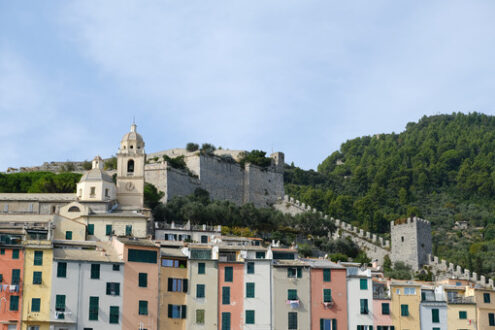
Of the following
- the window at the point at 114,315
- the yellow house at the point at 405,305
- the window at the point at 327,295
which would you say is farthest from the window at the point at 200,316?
the yellow house at the point at 405,305

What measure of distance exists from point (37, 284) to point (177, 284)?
26.6 feet

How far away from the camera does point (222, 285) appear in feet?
171

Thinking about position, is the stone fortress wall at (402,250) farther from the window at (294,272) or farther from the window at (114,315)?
the window at (114,315)

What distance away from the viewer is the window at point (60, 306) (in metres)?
48.3

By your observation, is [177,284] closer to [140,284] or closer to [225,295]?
[140,284]

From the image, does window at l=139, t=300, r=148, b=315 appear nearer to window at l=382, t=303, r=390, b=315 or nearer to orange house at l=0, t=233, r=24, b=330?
orange house at l=0, t=233, r=24, b=330

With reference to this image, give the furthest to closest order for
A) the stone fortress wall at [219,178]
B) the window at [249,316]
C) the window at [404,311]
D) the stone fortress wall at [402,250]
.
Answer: the stone fortress wall at [219,178], the stone fortress wall at [402,250], the window at [404,311], the window at [249,316]

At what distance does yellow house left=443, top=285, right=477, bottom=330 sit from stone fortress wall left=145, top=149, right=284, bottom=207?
125ft

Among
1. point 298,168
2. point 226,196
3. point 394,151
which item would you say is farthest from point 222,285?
point 394,151

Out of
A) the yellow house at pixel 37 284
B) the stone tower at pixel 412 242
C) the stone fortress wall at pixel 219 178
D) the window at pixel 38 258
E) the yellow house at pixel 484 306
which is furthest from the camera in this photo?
the stone fortress wall at pixel 219 178

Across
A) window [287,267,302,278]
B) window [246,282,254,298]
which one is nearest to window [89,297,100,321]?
window [246,282,254,298]

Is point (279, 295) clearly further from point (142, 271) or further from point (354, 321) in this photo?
point (142, 271)

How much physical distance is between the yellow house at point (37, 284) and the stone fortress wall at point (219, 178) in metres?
37.2

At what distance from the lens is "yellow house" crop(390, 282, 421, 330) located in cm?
5375
